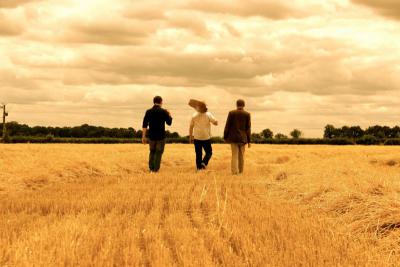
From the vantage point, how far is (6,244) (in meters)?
5.14

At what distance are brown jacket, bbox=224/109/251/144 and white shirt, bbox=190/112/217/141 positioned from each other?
0.77m

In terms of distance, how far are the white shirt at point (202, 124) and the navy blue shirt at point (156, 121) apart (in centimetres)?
114

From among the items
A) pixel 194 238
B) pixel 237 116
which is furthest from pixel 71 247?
pixel 237 116

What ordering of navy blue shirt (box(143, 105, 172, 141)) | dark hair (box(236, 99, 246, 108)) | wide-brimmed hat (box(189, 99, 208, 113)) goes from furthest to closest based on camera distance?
wide-brimmed hat (box(189, 99, 208, 113)) < dark hair (box(236, 99, 246, 108)) < navy blue shirt (box(143, 105, 172, 141))

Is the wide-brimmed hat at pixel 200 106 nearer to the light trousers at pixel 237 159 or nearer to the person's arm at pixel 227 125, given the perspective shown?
the person's arm at pixel 227 125

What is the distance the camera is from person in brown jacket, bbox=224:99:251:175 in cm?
1558

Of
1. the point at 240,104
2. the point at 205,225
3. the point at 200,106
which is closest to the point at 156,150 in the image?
the point at 200,106

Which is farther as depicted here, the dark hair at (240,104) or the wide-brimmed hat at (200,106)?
the wide-brimmed hat at (200,106)

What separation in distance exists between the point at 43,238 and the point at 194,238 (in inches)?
55.8

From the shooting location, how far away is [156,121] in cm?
1554

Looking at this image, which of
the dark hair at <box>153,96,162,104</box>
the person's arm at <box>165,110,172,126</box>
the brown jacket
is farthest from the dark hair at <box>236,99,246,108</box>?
the dark hair at <box>153,96,162,104</box>

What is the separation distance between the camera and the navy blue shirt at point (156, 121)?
51.0 feet

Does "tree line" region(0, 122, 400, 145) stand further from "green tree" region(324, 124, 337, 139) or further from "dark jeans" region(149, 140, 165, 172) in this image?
"dark jeans" region(149, 140, 165, 172)

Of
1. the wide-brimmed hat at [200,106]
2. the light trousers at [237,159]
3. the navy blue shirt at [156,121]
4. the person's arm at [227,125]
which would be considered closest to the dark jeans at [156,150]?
the navy blue shirt at [156,121]
